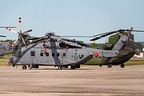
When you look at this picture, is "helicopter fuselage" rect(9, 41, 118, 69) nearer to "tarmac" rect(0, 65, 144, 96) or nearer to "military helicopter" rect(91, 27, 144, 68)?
"military helicopter" rect(91, 27, 144, 68)

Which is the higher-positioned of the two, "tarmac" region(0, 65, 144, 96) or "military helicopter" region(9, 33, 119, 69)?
"military helicopter" region(9, 33, 119, 69)

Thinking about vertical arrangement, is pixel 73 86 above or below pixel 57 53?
below

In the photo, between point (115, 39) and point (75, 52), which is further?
point (115, 39)

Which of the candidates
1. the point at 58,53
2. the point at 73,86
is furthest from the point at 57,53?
the point at 73,86

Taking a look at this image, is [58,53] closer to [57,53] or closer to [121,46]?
[57,53]

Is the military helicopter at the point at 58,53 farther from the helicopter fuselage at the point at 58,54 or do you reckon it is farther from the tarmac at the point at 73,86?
the tarmac at the point at 73,86

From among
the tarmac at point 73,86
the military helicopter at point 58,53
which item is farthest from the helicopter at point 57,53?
the tarmac at point 73,86

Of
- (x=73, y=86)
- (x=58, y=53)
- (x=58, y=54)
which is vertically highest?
(x=58, y=53)

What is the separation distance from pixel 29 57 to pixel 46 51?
2.78 m

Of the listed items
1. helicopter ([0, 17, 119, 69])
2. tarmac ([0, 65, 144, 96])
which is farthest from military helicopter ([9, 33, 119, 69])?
tarmac ([0, 65, 144, 96])

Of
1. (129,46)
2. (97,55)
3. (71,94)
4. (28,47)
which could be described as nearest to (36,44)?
(28,47)

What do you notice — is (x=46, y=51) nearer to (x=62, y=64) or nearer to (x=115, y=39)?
(x=62, y=64)

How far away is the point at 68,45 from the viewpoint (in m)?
53.1

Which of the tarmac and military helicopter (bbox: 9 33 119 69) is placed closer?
the tarmac
